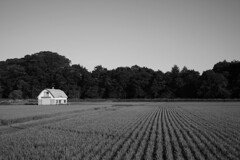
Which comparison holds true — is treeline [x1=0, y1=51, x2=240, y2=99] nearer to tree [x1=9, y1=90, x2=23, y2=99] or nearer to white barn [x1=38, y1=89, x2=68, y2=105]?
tree [x1=9, y1=90, x2=23, y2=99]

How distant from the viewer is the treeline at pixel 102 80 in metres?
116

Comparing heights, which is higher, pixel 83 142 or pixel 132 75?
pixel 132 75

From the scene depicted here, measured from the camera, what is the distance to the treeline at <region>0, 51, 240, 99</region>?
116250 millimetres

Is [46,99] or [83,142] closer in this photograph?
[83,142]

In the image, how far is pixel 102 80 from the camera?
131 m

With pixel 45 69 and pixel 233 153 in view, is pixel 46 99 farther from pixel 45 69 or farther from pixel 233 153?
pixel 233 153

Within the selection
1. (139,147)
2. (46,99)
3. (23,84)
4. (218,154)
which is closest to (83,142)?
(139,147)

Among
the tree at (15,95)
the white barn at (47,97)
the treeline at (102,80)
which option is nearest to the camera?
the white barn at (47,97)

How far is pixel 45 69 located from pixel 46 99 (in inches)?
1745

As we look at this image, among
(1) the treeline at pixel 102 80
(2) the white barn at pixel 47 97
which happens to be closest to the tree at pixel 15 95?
(1) the treeline at pixel 102 80

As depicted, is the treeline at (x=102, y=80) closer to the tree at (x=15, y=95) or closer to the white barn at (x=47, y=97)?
the tree at (x=15, y=95)

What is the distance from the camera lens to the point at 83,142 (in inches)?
593

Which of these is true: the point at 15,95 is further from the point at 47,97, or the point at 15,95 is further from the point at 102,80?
the point at 102,80

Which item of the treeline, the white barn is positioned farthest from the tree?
the white barn
